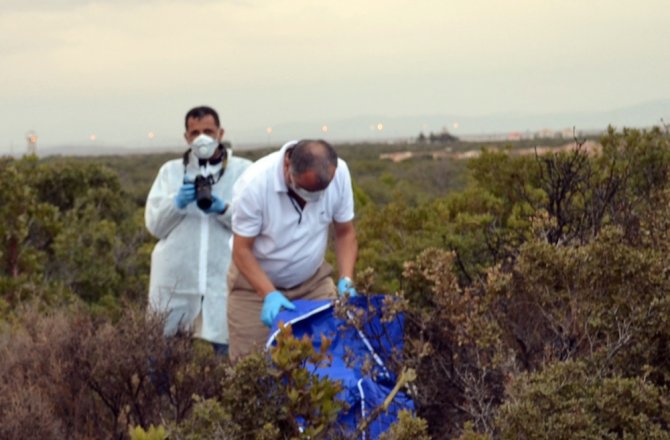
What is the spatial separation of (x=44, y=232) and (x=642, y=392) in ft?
29.2

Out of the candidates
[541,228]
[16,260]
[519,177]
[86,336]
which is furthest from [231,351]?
[16,260]

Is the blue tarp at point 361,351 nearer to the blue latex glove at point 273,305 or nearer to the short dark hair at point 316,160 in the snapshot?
the blue latex glove at point 273,305

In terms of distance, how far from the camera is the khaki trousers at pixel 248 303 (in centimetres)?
485

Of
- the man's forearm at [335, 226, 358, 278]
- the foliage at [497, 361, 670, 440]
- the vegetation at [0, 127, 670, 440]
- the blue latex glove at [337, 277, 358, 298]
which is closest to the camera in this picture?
the foliage at [497, 361, 670, 440]

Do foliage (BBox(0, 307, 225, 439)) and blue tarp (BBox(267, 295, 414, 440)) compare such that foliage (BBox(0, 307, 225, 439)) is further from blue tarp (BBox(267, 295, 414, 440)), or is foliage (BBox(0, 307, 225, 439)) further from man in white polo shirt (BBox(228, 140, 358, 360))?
blue tarp (BBox(267, 295, 414, 440))

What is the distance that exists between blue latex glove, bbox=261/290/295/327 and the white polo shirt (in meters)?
0.29

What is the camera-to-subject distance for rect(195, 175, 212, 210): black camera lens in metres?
5.53

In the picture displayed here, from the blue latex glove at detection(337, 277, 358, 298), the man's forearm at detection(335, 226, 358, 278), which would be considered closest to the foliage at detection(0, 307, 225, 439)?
the blue latex glove at detection(337, 277, 358, 298)

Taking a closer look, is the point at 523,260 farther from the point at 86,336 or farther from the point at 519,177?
the point at 519,177

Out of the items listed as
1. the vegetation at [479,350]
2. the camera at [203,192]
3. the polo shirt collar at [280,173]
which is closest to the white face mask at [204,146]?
the camera at [203,192]

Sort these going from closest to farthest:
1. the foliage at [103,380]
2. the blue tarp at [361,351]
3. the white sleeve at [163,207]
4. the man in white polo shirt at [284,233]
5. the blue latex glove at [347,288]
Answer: the blue tarp at [361,351]
the blue latex glove at [347,288]
the foliage at [103,380]
the man in white polo shirt at [284,233]
the white sleeve at [163,207]

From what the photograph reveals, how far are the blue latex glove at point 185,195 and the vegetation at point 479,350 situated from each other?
0.78 metres

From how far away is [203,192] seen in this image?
5.54m

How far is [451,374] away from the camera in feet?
12.2
